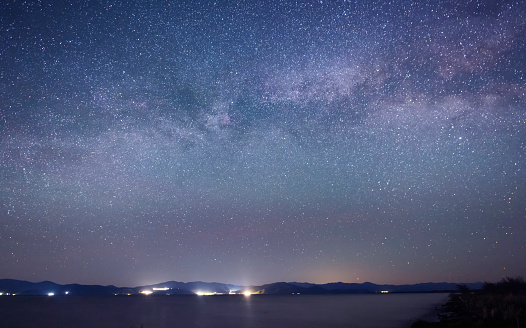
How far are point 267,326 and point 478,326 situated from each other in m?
23.9

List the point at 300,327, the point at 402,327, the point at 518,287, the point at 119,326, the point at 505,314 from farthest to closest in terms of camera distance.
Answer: the point at 518,287
the point at 119,326
the point at 300,327
the point at 402,327
the point at 505,314

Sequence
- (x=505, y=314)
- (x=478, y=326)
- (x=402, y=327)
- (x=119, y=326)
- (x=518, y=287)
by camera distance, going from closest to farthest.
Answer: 1. (x=478, y=326)
2. (x=505, y=314)
3. (x=402, y=327)
4. (x=119, y=326)
5. (x=518, y=287)

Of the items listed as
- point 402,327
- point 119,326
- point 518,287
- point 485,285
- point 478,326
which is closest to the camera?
point 478,326

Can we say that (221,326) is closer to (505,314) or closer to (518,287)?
(505,314)

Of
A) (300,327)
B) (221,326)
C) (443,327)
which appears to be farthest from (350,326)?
(443,327)

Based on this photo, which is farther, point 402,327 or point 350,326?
point 350,326

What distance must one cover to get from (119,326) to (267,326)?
16.3 meters

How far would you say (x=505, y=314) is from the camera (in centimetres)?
1975

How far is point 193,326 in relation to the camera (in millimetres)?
38219

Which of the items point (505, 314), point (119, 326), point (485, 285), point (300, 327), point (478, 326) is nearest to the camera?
point (478, 326)

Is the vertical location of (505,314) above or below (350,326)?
above

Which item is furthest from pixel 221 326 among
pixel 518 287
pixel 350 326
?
pixel 518 287

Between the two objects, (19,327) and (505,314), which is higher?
(505,314)

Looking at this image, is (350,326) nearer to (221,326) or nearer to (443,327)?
(221,326)
